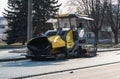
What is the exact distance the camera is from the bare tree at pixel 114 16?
68863 mm

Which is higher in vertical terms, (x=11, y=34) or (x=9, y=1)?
(x=9, y=1)

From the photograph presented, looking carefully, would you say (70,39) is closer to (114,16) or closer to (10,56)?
(10,56)

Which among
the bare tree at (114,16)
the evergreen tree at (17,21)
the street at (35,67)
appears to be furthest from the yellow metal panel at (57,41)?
the bare tree at (114,16)

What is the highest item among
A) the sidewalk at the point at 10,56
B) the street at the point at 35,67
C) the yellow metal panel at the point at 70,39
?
the yellow metal panel at the point at 70,39

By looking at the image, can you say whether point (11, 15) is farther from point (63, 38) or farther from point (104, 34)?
point (104, 34)

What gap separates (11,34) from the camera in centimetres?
5281

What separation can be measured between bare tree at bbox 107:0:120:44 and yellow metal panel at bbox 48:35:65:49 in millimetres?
45041

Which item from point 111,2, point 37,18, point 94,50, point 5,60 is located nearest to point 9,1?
point 37,18

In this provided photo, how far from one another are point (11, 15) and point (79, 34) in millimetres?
28993

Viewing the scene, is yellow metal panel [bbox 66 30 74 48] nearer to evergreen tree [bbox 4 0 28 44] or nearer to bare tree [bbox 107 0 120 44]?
evergreen tree [bbox 4 0 28 44]

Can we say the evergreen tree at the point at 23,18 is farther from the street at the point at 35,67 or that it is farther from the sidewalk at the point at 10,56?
the street at the point at 35,67

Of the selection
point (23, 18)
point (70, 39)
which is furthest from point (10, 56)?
point (23, 18)

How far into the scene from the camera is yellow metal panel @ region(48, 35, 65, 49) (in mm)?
23828

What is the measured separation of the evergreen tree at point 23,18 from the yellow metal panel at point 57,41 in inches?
1074
